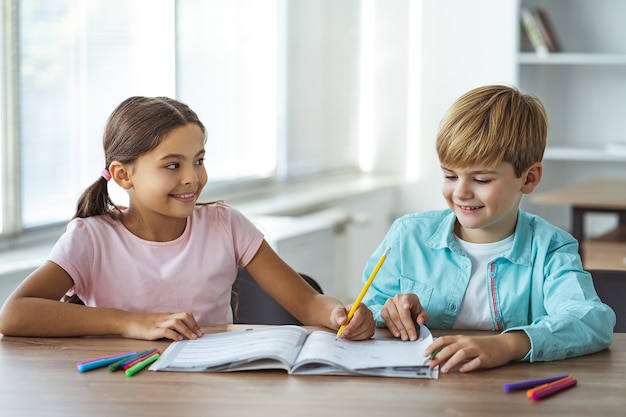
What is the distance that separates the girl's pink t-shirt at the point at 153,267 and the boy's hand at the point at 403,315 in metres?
0.39

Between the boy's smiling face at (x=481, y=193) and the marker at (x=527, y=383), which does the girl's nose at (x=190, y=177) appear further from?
the marker at (x=527, y=383)

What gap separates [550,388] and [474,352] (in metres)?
0.13

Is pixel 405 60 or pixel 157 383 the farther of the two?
pixel 405 60

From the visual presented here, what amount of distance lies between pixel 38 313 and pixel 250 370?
42cm

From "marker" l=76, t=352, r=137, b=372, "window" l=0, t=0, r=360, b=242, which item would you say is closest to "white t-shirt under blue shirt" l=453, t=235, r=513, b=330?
"marker" l=76, t=352, r=137, b=372

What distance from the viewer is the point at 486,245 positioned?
5.65 feet

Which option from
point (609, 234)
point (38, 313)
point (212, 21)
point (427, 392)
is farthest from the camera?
point (609, 234)

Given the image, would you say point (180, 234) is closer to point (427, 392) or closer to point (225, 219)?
point (225, 219)

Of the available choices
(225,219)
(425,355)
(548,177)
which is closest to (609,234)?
(548,177)

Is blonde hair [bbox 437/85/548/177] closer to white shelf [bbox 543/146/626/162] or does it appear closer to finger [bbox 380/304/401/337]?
finger [bbox 380/304/401/337]

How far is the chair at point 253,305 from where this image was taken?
74.2 inches

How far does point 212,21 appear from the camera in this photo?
13.1ft

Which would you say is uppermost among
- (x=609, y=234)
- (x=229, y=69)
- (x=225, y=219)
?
(x=229, y=69)

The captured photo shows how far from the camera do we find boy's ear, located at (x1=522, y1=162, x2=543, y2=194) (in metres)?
A: 1.71
